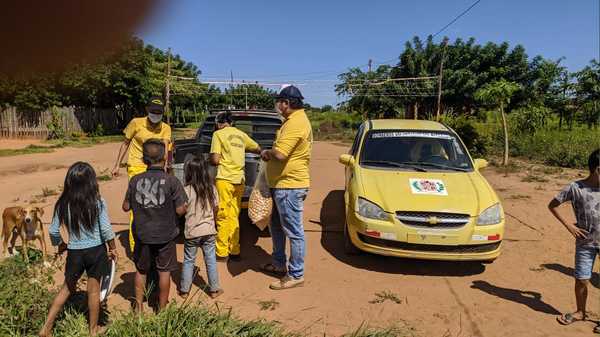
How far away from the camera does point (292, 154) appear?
4.02 metres

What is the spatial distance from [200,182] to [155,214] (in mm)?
651

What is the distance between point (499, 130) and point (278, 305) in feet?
51.7

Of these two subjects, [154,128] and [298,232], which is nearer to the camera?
[298,232]

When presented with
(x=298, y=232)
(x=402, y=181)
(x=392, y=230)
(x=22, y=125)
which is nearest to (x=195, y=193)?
(x=298, y=232)

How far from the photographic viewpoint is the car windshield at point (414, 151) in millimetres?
5445

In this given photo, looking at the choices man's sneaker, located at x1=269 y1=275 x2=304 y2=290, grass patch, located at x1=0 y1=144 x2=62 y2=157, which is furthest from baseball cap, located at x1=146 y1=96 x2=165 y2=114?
grass patch, located at x1=0 y1=144 x2=62 y2=157

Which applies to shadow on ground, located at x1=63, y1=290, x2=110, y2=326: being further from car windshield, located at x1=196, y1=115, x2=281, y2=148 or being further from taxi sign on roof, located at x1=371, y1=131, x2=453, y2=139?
taxi sign on roof, located at x1=371, y1=131, x2=453, y2=139

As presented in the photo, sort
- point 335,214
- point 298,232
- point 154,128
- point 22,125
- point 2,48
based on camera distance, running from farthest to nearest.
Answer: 1. point 22,125
2. point 335,214
3. point 154,128
4. point 298,232
5. point 2,48

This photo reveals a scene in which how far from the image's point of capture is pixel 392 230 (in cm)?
438

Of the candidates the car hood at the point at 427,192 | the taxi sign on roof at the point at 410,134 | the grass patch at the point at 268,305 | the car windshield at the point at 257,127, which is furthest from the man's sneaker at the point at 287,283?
the car windshield at the point at 257,127

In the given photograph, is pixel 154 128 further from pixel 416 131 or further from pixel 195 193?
pixel 416 131

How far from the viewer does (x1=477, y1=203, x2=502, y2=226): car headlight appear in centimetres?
442

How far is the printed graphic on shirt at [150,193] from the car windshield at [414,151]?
2.92m

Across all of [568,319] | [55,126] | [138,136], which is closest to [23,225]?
[138,136]
